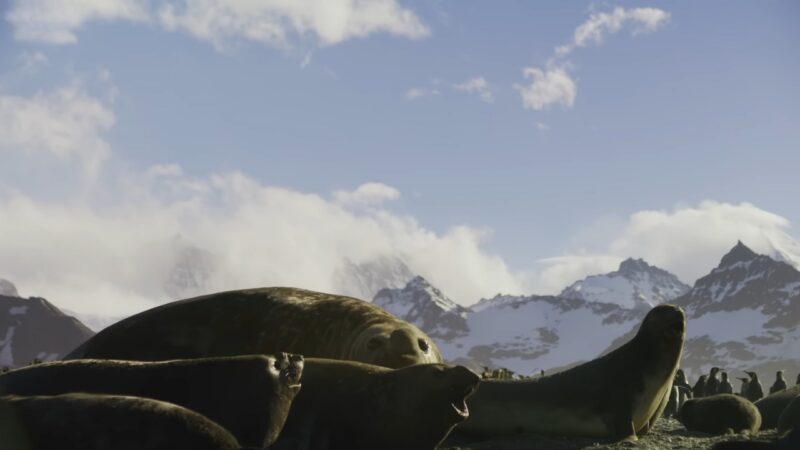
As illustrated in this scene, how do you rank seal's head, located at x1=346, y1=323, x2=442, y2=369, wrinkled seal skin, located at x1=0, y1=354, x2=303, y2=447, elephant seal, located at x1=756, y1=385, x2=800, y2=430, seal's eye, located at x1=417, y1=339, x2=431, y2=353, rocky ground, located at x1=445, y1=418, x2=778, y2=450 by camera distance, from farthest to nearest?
elephant seal, located at x1=756, y1=385, x2=800, y2=430 → rocky ground, located at x1=445, y1=418, x2=778, y2=450 → seal's eye, located at x1=417, y1=339, x2=431, y2=353 → seal's head, located at x1=346, y1=323, x2=442, y2=369 → wrinkled seal skin, located at x1=0, y1=354, x2=303, y2=447

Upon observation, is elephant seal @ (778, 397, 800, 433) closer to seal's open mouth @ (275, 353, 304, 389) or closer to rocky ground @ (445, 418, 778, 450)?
rocky ground @ (445, 418, 778, 450)

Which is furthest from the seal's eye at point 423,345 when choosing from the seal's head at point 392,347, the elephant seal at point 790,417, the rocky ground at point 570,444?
the elephant seal at point 790,417

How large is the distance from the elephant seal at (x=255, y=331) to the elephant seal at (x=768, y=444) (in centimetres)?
336

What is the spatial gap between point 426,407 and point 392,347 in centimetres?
221

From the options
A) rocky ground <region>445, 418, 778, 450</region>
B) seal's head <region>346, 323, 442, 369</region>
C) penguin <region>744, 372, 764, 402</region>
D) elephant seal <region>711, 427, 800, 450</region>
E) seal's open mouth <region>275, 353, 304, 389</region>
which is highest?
penguin <region>744, 372, 764, 402</region>

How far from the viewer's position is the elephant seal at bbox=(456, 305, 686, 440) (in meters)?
11.2

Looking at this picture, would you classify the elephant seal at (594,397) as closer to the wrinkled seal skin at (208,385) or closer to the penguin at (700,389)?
the wrinkled seal skin at (208,385)

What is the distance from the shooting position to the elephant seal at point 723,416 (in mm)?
13492

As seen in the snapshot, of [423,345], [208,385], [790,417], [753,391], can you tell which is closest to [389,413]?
[208,385]

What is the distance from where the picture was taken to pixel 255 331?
979cm

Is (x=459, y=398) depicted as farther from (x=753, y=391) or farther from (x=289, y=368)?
(x=753, y=391)

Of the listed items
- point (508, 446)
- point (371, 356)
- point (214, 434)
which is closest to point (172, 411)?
point (214, 434)

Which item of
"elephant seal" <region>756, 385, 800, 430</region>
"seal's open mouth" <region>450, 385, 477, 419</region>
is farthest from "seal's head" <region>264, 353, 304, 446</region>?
"elephant seal" <region>756, 385, 800, 430</region>

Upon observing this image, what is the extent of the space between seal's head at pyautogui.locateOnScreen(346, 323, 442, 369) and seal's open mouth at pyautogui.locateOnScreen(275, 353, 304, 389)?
217 cm
